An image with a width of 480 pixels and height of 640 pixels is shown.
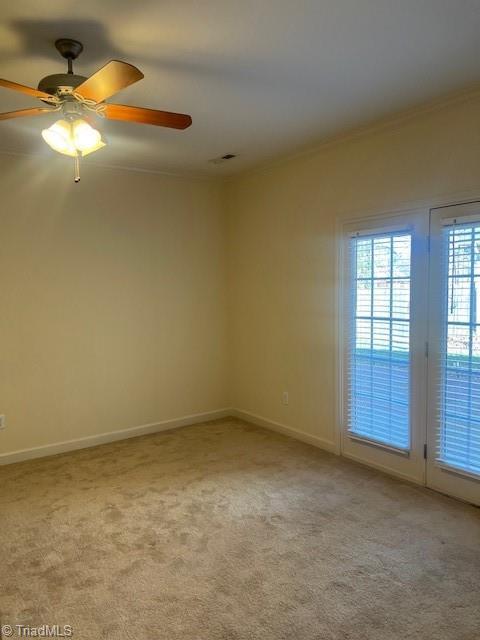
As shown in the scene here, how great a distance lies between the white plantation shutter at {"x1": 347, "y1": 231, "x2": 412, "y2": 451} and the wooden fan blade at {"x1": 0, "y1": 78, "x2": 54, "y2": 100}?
2432mm

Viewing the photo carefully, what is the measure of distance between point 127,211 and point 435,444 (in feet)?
11.2

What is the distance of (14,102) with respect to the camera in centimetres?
291

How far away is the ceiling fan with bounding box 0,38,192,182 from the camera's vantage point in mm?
2053

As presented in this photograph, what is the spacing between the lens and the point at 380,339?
357cm

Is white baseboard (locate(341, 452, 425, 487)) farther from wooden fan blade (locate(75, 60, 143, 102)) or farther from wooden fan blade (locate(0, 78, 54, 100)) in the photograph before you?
wooden fan blade (locate(0, 78, 54, 100))

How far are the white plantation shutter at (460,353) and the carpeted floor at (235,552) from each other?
0.39m

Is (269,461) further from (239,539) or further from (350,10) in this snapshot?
(350,10)

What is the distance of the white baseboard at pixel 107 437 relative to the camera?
13.2ft

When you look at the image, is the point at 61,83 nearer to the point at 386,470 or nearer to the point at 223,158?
the point at 223,158

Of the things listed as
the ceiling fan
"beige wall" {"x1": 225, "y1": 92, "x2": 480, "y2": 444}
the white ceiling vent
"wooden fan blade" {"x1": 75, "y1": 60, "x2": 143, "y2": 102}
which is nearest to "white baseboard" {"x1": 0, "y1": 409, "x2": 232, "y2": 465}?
"beige wall" {"x1": 225, "y1": 92, "x2": 480, "y2": 444}

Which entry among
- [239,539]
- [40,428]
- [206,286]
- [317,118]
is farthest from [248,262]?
[239,539]

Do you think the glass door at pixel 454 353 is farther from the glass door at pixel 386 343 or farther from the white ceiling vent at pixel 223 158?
the white ceiling vent at pixel 223 158

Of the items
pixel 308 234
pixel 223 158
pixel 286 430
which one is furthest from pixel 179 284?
pixel 286 430

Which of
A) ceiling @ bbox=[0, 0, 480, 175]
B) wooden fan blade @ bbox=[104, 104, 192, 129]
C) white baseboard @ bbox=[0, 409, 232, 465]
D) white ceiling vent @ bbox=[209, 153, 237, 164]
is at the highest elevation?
white ceiling vent @ bbox=[209, 153, 237, 164]
